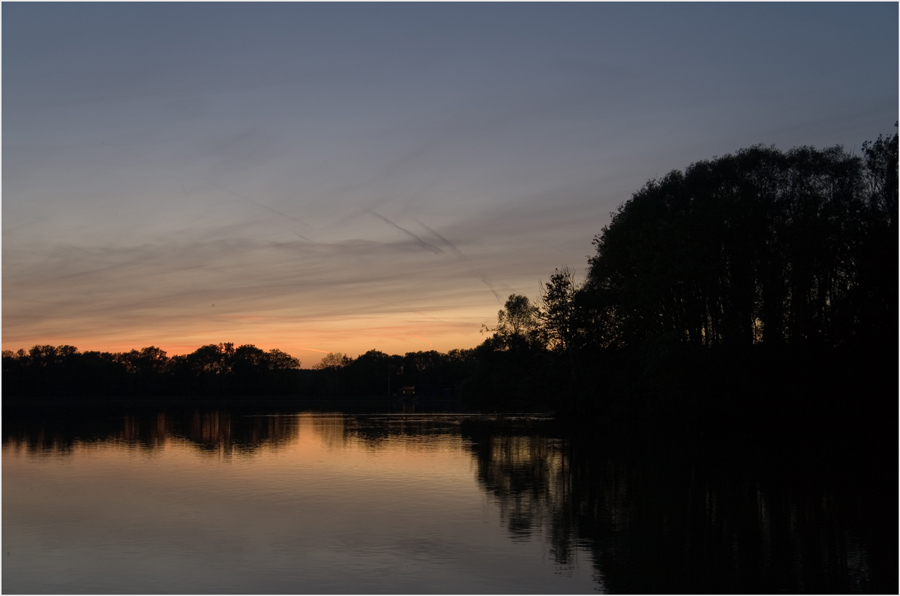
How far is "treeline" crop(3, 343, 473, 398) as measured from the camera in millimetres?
128000

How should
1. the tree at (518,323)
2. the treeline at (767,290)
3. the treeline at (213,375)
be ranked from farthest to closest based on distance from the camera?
the treeline at (213,375)
the tree at (518,323)
the treeline at (767,290)

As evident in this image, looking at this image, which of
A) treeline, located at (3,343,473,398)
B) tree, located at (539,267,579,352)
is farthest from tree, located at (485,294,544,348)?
treeline, located at (3,343,473,398)

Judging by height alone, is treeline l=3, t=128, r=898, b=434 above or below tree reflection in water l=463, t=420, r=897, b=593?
above

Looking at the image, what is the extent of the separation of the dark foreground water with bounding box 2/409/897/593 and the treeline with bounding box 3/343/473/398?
101742 millimetres

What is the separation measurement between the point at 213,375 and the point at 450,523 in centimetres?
13880

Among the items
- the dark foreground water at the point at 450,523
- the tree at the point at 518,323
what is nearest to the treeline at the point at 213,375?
the tree at the point at 518,323

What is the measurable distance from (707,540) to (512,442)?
22.7 metres

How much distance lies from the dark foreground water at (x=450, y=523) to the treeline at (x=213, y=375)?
101742 mm

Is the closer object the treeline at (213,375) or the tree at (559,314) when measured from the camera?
the tree at (559,314)

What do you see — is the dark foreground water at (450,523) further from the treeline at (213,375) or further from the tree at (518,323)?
the treeline at (213,375)

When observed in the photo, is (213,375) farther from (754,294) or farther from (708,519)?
(708,519)

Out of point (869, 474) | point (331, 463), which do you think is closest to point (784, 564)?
point (869, 474)

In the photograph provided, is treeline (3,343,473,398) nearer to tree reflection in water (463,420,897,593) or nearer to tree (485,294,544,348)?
tree (485,294,544,348)

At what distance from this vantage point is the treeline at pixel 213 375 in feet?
420
